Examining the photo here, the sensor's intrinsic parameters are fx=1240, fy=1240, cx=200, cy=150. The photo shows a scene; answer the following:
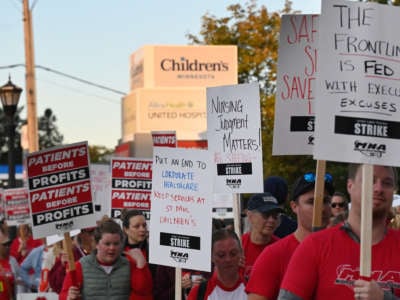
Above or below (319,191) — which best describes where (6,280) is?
below

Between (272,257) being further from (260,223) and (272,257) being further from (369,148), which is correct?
(260,223)

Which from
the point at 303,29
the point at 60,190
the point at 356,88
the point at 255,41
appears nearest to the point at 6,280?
the point at 60,190

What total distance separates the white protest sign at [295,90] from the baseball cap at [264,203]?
88cm

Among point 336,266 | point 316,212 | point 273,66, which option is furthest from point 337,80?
point 273,66

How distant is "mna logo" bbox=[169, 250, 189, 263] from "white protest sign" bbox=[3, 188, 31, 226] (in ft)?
49.6

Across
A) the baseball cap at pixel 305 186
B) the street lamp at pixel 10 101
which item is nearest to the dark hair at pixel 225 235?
the baseball cap at pixel 305 186

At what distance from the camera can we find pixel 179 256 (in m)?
9.03

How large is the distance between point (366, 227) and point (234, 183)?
4602mm

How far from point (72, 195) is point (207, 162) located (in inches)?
74.2

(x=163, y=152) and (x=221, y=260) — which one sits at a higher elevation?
(x=163, y=152)

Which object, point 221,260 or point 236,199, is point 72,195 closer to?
point 236,199

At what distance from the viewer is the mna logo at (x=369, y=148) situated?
544cm

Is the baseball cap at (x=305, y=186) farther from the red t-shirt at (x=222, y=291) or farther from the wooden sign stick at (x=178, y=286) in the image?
the wooden sign stick at (x=178, y=286)

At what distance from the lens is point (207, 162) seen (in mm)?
9008
